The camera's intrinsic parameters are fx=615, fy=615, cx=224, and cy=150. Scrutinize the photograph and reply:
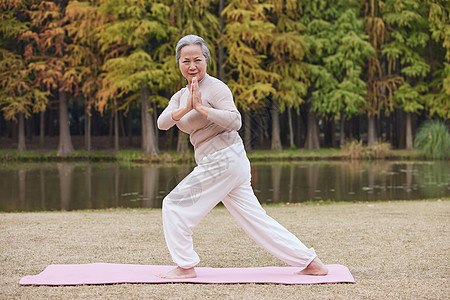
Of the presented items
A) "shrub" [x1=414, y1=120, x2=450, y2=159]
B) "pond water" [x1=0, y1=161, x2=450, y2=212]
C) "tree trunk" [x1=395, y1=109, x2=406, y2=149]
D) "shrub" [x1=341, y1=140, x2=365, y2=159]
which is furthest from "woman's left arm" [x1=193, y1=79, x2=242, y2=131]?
"tree trunk" [x1=395, y1=109, x2=406, y2=149]

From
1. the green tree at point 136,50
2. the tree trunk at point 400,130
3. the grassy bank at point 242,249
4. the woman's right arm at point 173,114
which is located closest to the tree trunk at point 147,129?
the green tree at point 136,50

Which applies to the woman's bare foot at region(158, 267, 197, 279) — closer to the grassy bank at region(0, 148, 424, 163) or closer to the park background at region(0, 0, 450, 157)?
the grassy bank at region(0, 148, 424, 163)

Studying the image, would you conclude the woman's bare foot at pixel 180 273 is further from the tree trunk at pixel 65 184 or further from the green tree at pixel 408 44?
the green tree at pixel 408 44

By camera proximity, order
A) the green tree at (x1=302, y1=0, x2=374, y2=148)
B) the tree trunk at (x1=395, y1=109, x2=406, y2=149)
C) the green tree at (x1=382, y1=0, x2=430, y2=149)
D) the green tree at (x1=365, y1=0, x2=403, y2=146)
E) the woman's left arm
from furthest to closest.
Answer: the tree trunk at (x1=395, y1=109, x2=406, y2=149) → the green tree at (x1=365, y1=0, x2=403, y2=146) → the green tree at (x1=382, y1=0, x2=430, y2=149) → the green tree at (x1=302, y1=0, x2=374, y2=148) → the woman's left arm


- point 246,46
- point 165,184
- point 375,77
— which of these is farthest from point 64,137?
point 375,77

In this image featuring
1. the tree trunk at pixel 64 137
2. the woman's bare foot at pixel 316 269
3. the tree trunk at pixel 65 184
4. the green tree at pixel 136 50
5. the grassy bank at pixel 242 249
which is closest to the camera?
the grassy bank at pixel 242 249

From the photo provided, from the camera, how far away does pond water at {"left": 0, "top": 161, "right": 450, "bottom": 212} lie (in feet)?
44.4

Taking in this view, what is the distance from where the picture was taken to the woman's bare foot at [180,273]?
4.89 metres

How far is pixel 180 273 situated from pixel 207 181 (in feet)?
2.52

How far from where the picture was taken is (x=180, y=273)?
16.1ft

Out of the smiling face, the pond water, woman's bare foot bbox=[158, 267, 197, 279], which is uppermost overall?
the smiling face

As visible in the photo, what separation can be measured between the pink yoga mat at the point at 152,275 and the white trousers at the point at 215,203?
0.61 feet

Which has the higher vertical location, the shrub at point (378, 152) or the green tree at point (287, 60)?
the green tree at point (287, 60)

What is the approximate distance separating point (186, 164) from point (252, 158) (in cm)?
344
